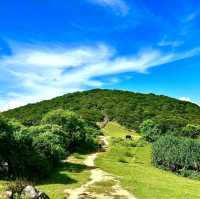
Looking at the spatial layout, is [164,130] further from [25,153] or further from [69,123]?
[25,153]

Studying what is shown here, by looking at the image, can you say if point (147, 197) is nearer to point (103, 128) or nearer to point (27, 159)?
point (27, 159)

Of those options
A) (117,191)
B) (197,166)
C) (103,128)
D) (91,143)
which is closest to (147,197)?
(117,191)

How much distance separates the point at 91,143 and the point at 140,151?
15874 mm

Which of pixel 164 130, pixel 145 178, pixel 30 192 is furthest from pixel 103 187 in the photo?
pixel 164 130

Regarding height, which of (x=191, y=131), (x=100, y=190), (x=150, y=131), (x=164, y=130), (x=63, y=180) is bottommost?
(x=100, y=190)

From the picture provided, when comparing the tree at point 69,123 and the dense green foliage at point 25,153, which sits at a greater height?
the tree at point 69,123

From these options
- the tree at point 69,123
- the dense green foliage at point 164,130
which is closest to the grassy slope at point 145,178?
the tree at point 69,123

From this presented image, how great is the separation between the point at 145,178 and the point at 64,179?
711 inches

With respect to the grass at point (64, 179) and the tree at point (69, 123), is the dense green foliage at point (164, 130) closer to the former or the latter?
the tree at point (69, 123)

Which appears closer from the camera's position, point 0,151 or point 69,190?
point 69,190

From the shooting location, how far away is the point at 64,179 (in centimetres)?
6300

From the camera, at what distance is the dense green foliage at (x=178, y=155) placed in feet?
346

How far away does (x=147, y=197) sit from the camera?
51406 mm

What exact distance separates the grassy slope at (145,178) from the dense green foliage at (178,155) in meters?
4.31
